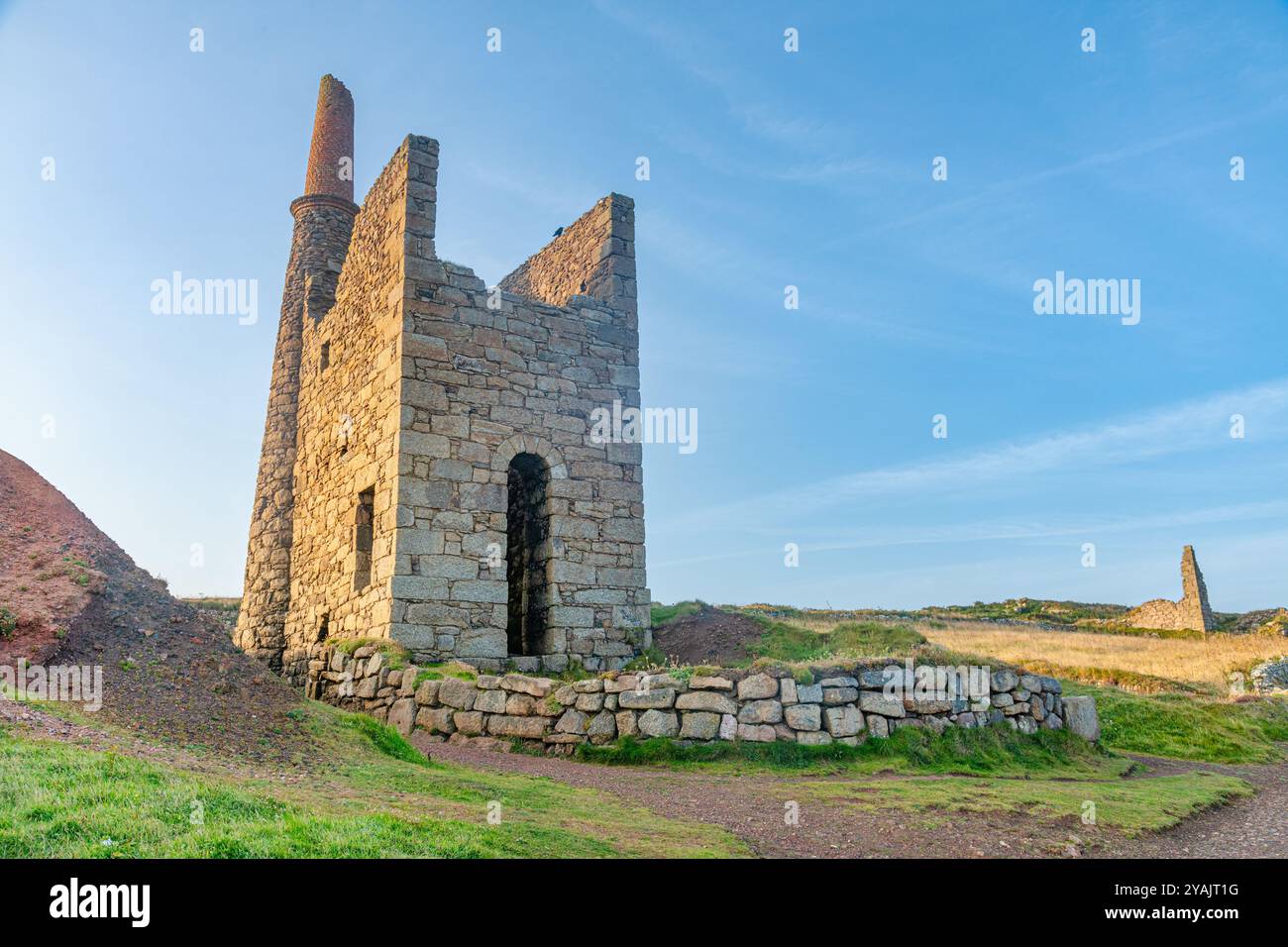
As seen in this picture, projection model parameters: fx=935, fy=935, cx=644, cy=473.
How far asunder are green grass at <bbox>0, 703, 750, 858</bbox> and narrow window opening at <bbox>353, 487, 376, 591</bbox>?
7.08 meters

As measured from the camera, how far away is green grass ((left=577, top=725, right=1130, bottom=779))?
10.4 m

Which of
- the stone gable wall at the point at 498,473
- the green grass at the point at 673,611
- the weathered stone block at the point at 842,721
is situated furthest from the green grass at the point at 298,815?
the green grass at the point at 673,611

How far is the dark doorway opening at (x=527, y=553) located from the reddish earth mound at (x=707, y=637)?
6.96 feet

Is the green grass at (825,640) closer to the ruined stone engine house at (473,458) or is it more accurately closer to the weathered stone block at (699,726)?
the ruined stone engine house at (473,458)

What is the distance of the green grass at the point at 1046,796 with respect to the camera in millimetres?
8484

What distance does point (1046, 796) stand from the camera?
9.13 m

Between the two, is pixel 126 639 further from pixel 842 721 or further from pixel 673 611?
pixel 673 611

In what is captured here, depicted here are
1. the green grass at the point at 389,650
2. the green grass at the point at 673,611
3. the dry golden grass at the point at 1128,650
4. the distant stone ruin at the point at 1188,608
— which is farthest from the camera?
the distant stone ruin at the point at 1188,608

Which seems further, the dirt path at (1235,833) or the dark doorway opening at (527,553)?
the dark doorway opening at (527,553)

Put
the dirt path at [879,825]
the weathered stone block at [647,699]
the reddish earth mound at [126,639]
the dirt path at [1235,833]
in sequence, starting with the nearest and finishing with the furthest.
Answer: the dirt path at [879,825]
the dirt path at [1235,833]
the reddish earth mound at [126,639]
the weathered stone block at [647,699]

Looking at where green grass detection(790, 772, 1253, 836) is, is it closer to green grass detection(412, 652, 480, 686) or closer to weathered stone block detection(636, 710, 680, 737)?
weathered stone block detection(636, 710, 680, 737)

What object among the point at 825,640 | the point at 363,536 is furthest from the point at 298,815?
the point at 825,640

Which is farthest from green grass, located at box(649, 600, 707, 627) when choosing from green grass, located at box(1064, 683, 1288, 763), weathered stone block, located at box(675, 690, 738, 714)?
green grass, located at box(1064, 683, 1288, 763)
